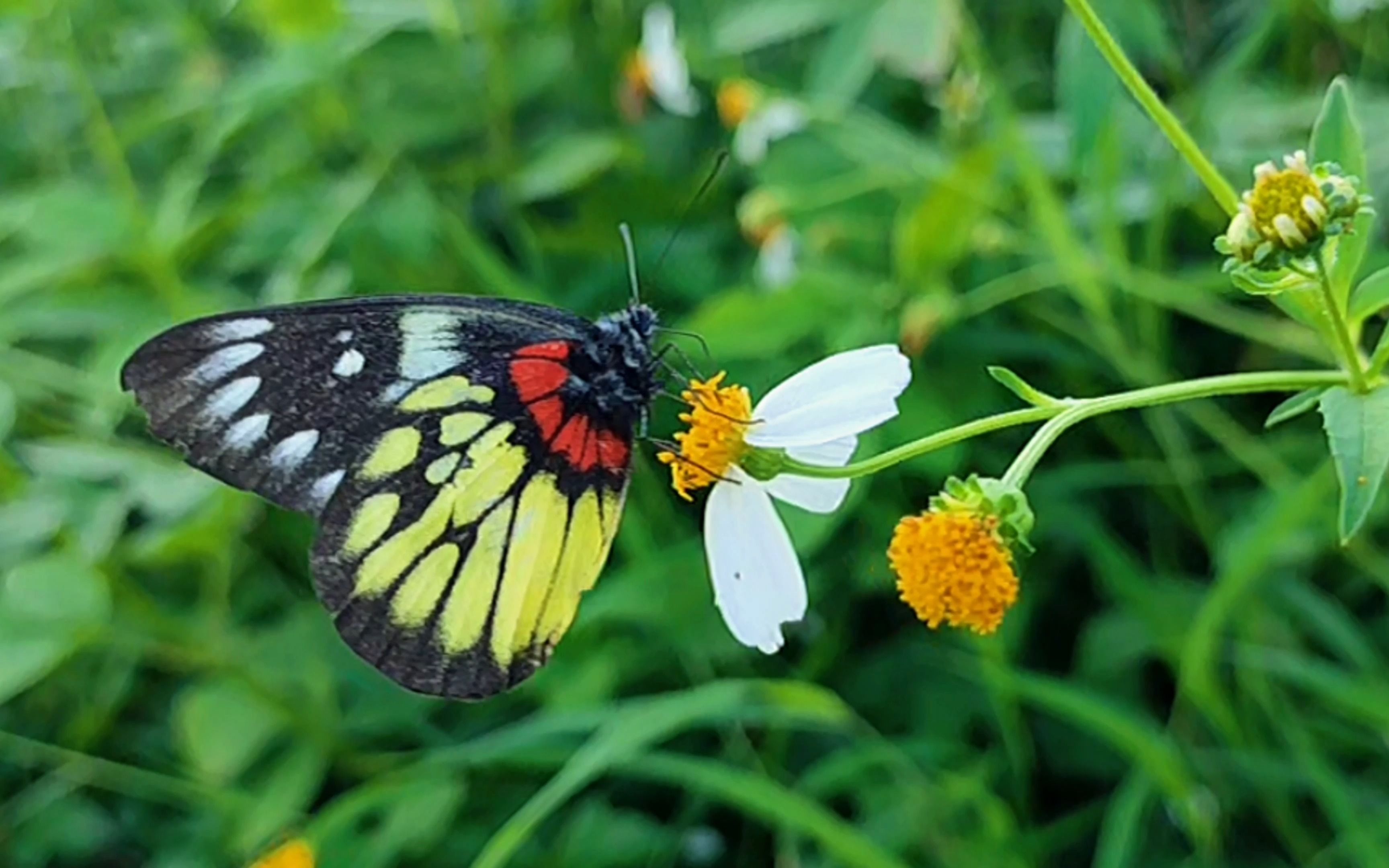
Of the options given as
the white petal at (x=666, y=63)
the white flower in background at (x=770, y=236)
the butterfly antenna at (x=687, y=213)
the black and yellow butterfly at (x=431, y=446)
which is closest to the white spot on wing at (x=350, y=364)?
the black and yellow butterfly at (x=431, y=446)

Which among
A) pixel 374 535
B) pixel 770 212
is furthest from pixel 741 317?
pixel 374 535

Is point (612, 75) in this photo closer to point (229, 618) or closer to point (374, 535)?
point (229, 618)

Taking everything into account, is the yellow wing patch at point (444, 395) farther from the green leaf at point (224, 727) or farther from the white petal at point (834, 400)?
the green leaf at point (224, 727)

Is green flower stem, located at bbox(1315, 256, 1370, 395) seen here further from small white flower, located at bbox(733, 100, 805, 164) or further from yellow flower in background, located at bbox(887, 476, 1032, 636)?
small white flower, located at bbox(733, 100, 805, 164)

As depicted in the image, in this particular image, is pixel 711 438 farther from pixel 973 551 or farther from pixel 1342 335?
pixel 1342 335

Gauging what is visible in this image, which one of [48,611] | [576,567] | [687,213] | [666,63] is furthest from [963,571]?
[666,63]
